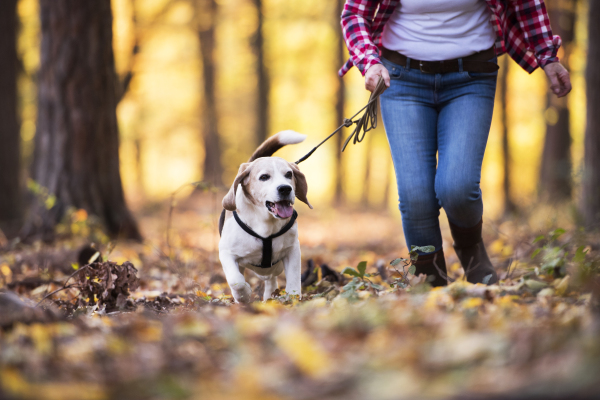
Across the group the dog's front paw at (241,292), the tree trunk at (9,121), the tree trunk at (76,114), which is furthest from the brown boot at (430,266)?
the tree trunk at (9,121)

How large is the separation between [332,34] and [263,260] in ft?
54.2

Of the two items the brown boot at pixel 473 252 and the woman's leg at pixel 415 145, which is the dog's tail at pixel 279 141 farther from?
the brown boot at pixel 473 252

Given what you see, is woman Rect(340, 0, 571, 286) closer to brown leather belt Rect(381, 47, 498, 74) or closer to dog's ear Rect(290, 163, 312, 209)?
brown leather belt Rect(381, 47, 498, 74)

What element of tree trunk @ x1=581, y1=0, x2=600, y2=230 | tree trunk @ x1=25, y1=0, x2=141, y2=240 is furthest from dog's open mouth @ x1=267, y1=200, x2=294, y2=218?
tree trunk @ x1=581, y1=0, x2=600, y2=230

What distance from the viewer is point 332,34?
61.3 ft

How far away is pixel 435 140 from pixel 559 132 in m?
8.36

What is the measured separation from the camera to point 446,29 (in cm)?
317

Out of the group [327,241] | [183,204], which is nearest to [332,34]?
[183,204]

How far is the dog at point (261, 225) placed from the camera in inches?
136

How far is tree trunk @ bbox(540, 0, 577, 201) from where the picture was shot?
9.41 meters

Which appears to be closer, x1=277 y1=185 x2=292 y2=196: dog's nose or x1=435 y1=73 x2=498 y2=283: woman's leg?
x1=435 y1=73 x2=498 y2=283: woman's leg

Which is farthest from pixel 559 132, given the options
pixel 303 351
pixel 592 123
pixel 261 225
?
pixel 303 351

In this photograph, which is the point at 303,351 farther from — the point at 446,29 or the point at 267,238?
the point at 446,29

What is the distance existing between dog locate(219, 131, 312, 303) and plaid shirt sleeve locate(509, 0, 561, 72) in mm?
1801
